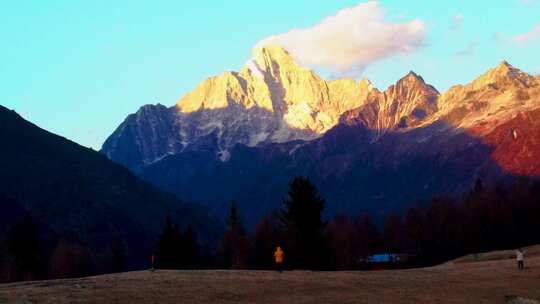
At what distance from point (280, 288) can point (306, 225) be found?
54.2 metres

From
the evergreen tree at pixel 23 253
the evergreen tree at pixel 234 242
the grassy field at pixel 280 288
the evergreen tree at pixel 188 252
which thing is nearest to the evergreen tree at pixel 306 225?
the grassy field at pixel 280 288

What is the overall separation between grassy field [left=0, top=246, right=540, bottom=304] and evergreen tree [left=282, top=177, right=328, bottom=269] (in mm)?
36153

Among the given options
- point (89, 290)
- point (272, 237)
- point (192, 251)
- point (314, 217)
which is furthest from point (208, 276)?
point (272, 237)

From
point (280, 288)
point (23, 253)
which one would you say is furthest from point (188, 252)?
point (280, 288)

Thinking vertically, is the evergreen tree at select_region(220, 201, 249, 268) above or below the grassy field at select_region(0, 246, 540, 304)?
above

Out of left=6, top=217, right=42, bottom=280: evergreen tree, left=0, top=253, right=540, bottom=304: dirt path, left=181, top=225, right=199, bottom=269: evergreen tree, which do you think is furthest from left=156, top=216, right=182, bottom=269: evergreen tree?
left=0, top=253, right=540, bottom=304: dirt path

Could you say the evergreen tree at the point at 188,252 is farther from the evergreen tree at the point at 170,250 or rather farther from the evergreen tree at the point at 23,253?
the evergreen tree at the point at 23,253

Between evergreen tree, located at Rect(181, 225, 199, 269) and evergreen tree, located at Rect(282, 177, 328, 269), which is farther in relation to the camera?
evergreen tree, located at Rect(181, 225, 199, 269)

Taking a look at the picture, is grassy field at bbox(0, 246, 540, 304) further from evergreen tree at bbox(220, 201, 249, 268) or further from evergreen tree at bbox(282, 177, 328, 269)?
evergreen tree at bbox(220, 201, 249, 268)

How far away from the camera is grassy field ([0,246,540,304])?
5341 centimetres

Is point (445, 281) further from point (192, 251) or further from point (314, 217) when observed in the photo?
point (192, 251)

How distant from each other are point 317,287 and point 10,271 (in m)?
104

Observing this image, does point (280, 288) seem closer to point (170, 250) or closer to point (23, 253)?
point (170, 250)

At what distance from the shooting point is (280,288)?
61469mm
